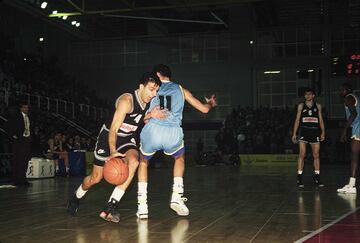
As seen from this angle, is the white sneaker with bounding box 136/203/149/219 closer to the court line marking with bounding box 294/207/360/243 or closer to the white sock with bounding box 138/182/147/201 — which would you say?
the white sock with bounding box 138/182/147/201

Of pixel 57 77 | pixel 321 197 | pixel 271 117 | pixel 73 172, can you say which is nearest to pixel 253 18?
pixel 271 117

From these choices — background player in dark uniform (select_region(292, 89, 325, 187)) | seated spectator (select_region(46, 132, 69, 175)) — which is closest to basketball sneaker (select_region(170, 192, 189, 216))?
background player in dark uniform (select_region(292, 89, 325, 187))

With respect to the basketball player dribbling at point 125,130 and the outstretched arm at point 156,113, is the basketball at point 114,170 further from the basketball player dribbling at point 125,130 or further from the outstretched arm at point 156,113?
the outstretched arm at point 156,113

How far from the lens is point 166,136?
5488 millimetres

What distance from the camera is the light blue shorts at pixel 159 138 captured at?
548 centimetres

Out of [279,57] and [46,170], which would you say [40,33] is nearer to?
[279,57]

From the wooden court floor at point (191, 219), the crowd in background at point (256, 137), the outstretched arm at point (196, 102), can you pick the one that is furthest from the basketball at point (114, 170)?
the crowd in background at point (256, 137)

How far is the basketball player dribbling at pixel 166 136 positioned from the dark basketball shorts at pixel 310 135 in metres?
4.16

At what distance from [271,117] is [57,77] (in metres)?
13.5

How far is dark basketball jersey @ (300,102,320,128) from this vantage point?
9297mm

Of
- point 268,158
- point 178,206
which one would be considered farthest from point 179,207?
point 268,158

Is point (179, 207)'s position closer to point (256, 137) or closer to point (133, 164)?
point (133, 164)

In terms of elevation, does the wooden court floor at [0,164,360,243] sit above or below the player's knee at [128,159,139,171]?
below

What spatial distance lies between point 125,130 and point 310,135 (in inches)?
199
